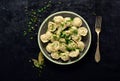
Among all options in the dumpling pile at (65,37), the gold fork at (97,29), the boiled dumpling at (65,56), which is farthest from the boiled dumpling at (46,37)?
the gold fork at (97,29)

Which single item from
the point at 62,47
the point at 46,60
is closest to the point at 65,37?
the point at 62,47

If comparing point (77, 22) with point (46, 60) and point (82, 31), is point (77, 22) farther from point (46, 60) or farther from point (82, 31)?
point (46, 60)

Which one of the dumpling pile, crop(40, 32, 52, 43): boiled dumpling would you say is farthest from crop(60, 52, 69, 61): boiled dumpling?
crop(40, 32, 52, 43): boiled dumpling

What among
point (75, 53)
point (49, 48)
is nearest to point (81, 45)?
point (75, 53)

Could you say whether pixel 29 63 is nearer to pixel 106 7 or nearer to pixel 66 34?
pixel 66 34

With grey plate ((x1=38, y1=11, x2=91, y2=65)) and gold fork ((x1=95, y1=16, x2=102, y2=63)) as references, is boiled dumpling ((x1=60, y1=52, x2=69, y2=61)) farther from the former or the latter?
gold fork ((x1=95, y1=16, x2=102, y2=63))

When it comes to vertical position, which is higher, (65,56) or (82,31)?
(82,31)
